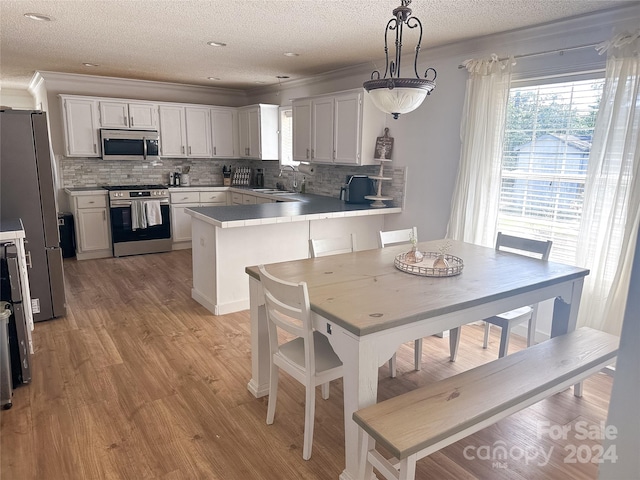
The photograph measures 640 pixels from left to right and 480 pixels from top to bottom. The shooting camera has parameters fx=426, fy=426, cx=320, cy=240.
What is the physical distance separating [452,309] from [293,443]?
41.6 inches

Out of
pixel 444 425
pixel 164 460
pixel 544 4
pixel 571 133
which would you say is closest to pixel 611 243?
pixel 571 133

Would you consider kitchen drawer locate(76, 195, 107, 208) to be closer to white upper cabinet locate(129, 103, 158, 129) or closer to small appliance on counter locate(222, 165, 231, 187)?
white upper cabinet locate(129, 103, 158, 129)

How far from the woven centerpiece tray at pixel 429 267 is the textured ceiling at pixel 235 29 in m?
1.65

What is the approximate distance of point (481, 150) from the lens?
360 cm

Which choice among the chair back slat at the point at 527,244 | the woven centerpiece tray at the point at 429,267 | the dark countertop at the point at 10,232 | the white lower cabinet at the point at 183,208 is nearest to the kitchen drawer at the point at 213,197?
the white lower cabinet at the point at 183,208

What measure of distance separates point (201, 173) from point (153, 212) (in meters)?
1.42

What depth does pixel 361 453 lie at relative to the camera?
1.76 metres

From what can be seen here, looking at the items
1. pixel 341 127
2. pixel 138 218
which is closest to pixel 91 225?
pixel 138 218

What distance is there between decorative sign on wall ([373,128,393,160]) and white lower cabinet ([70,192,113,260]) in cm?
365

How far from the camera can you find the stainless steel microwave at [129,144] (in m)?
5.79

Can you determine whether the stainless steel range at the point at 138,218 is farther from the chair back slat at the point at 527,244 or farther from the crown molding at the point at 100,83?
the chair back slat at the point at 527,244

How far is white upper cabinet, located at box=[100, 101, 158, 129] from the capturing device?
5773 mm

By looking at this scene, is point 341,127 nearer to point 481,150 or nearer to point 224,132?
→ point 481,150

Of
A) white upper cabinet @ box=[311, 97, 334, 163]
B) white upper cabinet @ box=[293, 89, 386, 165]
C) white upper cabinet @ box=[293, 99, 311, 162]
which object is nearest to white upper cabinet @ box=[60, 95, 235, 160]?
white upper cabinet @ box=[293, 99, 311, 162]
